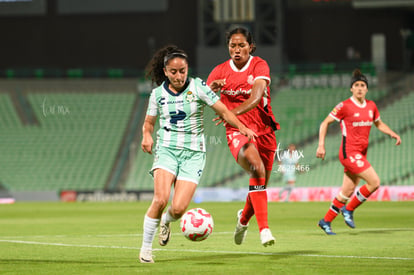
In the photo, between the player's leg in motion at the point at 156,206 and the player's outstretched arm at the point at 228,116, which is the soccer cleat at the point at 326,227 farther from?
the player's leg in motion at the point at 156,206

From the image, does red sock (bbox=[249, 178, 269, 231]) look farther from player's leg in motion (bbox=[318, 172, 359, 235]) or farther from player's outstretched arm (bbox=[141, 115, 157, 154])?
player's leg in motion (bbox=[318, 172, 359, 235])

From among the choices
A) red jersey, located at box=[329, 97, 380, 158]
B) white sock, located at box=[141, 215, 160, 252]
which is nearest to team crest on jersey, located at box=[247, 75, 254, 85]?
white sock, located at box=[141, 215, 160, 252]

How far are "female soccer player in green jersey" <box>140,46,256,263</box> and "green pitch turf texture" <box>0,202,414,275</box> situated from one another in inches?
26.5

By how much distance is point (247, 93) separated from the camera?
10.2 meters

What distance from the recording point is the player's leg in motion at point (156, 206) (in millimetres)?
8922

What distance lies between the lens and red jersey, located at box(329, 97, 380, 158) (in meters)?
13.6

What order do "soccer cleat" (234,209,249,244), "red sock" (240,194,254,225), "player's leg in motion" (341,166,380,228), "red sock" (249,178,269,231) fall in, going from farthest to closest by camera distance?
"player's leg in motion" (341,166,380,228) → "soccer cleat" (234,209,249,244) → "red sock" (240,194,254,225) → "red sock" (249,178,269,231)

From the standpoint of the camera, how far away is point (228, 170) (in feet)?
107

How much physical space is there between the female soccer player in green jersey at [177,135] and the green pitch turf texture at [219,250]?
674 mm

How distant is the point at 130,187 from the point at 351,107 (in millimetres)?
20695

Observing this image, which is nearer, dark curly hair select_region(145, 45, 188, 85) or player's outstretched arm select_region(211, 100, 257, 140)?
player's outstretched arm select_region(211, 100, 257, 140)

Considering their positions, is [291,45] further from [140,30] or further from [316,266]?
[316,266]

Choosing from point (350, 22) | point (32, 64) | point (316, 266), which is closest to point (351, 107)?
point (316, 266)

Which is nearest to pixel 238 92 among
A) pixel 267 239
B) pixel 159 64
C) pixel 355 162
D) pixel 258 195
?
pixel 159 64
